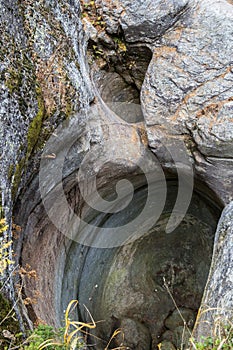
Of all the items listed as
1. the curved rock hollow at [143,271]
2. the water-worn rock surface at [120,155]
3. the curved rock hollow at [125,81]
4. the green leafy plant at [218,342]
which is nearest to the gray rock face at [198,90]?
the water-worn rock surface at [120,155]

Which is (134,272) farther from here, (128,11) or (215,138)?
(128,11)

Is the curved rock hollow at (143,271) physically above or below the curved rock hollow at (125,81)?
below

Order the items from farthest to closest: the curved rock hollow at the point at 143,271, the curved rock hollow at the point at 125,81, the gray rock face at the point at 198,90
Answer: the curved rock hollow at the point at 143,271 < the curved rock hollow at the point at 125,81 < the gray rock face at the point at 198,90

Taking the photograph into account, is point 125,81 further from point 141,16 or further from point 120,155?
point 120,155

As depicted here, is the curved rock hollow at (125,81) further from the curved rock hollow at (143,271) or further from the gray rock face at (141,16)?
the curved rock hollow at (143,271)

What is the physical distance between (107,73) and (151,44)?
0.62 meters

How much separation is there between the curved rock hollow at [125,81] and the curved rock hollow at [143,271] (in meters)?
0.85

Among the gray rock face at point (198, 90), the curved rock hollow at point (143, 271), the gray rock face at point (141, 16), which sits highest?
the gray rock face at point (141, 16)

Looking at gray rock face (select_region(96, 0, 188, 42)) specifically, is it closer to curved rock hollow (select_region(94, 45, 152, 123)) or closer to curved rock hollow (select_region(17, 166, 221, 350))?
curved rock hollow (select_region(94, 45, 152, 123))

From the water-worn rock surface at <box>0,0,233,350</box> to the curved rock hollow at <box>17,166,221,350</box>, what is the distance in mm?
18

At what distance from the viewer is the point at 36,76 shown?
384 cm

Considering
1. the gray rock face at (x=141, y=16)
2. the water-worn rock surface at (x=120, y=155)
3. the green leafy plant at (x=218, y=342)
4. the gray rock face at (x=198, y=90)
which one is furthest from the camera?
the gray rock face at (x=141, y=16)

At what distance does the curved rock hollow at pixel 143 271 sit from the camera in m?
5.84

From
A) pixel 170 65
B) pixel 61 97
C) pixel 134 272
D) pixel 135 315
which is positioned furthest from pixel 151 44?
pixel 135 315
